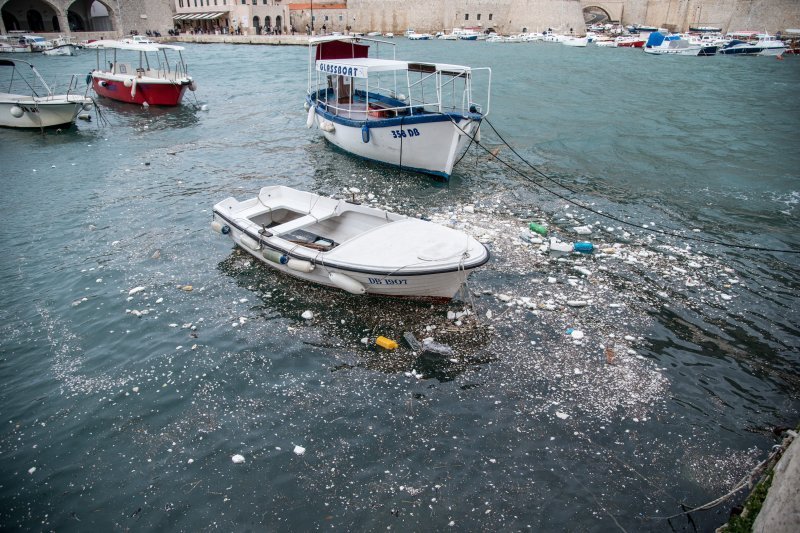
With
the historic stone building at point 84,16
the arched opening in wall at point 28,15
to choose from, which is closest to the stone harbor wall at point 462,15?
the historic stone building at point 84,16

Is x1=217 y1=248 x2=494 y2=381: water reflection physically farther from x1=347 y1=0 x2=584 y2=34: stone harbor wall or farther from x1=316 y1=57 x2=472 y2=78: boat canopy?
x1=347 y1=0 x2=584 y2=34: stone harbor wall

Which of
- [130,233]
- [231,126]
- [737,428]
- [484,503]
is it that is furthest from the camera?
[231,126]

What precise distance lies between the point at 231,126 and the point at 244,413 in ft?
58.8

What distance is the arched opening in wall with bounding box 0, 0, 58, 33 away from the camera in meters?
60.3

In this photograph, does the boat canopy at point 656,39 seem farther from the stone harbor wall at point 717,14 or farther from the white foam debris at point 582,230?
the white foam debris at point 582,230

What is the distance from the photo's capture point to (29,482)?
5117 millimetres

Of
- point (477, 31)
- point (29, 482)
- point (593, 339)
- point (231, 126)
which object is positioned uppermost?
point (477, 31)

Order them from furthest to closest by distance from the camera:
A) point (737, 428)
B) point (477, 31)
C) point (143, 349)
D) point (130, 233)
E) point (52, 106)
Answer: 1. point (477, 31)
2. point (52, 106)
3. point (130, 233)
4. point (143, 349)
5. point (737, 428)

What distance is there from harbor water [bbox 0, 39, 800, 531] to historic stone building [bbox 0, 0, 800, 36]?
219 ft

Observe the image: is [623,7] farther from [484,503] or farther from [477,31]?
[484,503]

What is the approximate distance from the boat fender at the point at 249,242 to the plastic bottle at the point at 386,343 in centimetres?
317

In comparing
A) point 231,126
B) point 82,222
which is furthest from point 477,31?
point 82,222

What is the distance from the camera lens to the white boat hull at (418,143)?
1315cm

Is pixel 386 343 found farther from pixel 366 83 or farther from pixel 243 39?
pixel 243 39
